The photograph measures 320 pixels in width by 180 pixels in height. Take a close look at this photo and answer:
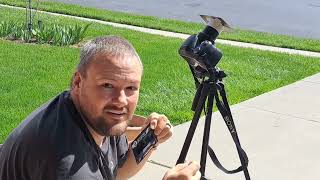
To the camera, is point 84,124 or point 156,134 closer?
point 84,124

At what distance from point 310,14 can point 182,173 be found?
42.0 feet

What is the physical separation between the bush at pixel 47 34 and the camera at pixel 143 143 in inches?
231

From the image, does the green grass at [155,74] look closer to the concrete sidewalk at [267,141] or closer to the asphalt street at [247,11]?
the concrete sidewalk at [267,141]

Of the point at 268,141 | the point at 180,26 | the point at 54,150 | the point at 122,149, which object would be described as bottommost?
the point at 268,141

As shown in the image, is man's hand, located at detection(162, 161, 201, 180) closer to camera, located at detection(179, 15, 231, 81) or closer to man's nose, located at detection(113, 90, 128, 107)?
man's nose, located at detection(113, 90, 128, 107)

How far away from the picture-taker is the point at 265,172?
427cm

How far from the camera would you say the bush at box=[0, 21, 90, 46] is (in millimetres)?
8180

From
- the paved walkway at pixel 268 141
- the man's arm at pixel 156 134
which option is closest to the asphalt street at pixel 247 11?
the paved walkway at pixel 268 141

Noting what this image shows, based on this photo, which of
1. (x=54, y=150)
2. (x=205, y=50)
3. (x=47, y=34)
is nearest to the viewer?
(x=54, y=150)

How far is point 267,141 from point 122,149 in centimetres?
274

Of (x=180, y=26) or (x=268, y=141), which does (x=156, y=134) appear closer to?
(x=268, y=141)

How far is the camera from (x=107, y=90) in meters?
1.93

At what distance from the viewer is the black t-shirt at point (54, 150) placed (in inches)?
71.5

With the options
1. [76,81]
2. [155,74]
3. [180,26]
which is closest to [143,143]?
[76,81]
